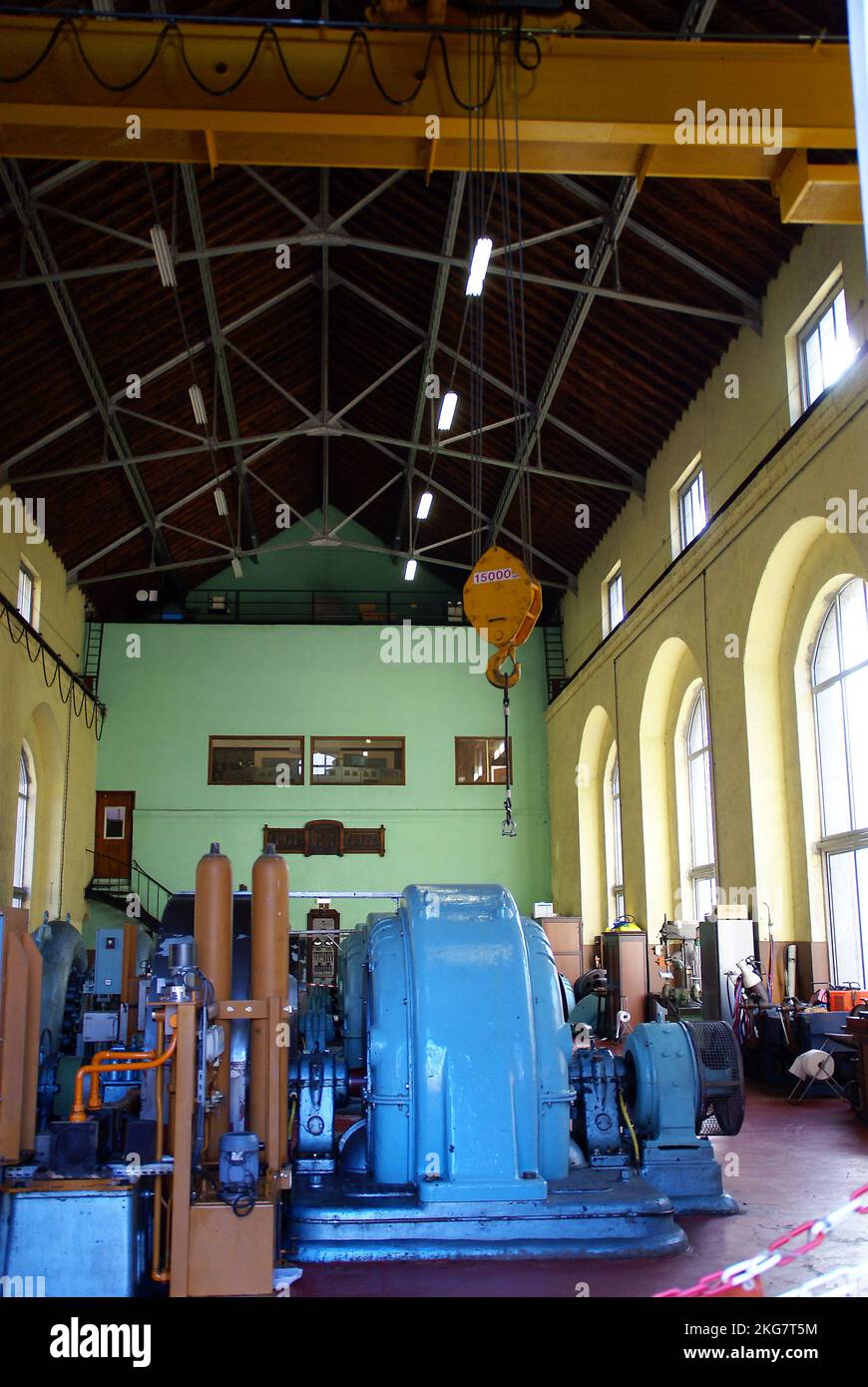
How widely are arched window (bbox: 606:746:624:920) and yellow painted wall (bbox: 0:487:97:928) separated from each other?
9.79 meters

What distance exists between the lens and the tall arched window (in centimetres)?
1183

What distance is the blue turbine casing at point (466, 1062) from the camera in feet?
18.2

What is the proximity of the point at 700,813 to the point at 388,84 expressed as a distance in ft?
36.1

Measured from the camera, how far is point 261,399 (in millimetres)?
20375

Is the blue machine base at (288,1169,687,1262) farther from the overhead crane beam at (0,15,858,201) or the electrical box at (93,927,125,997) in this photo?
the overhead crane beam at (0,15,858,201)

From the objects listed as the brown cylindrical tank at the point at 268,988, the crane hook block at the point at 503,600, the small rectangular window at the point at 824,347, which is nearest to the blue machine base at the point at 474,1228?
the brown cylindrical tank at the point at 268,988

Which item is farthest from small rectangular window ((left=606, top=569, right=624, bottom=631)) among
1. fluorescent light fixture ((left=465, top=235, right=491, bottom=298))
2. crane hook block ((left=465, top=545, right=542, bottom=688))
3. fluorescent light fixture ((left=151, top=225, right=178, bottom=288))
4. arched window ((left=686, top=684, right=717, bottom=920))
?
crane hook block ((left=465, top=545, right=542, bottom=688))

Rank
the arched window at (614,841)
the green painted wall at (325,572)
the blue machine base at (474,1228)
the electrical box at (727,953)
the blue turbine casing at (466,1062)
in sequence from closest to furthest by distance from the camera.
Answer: the blue machine base at (474,1228)
the blue turbine casing at (466,1062)
the electrical box at (727,953)
the arched window at (614,841)
the green painted wall at (325,572)

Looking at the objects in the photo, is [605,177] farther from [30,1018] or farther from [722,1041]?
[30,1018]

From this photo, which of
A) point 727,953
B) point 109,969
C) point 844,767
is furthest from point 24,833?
point 844,767

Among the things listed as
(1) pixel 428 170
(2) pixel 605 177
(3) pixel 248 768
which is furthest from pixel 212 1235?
(3) pixel 248 768

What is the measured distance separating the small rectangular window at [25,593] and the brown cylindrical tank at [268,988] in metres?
14.6

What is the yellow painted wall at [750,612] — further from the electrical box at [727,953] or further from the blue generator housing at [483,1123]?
the blue generator housing at [483,1123]
